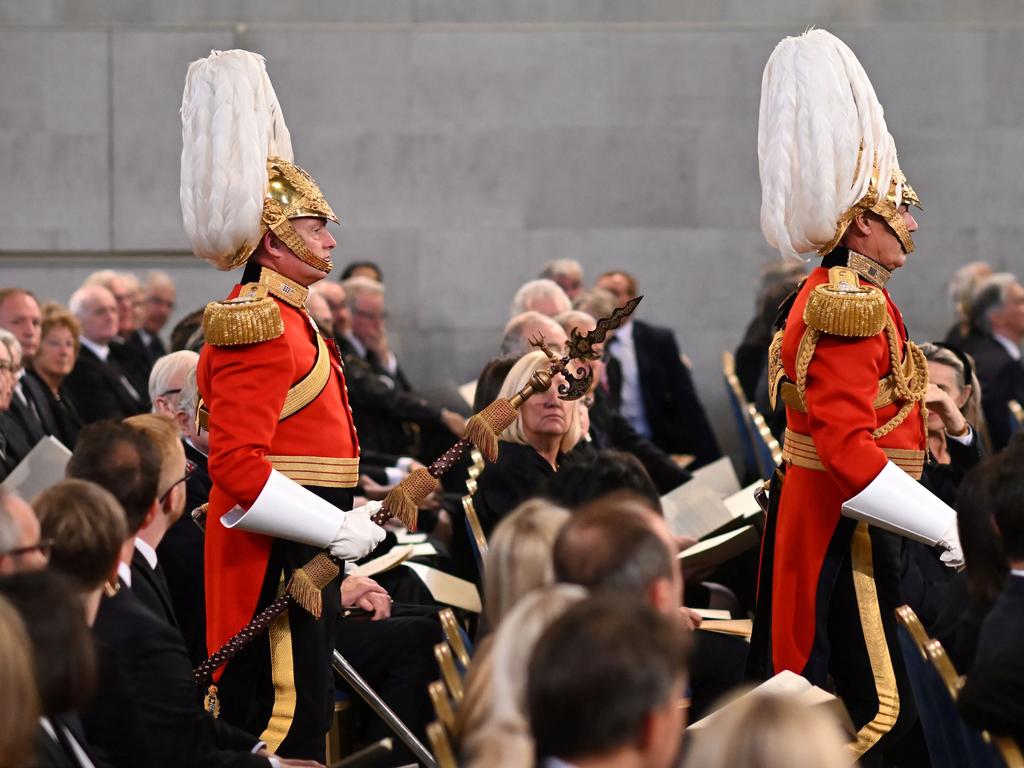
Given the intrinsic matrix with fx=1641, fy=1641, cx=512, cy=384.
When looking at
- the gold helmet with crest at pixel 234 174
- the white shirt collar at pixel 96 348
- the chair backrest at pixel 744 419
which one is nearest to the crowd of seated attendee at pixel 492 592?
the chair backrest at pixel 744 419

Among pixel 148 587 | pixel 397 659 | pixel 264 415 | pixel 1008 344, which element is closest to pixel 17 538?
pixel 148 587

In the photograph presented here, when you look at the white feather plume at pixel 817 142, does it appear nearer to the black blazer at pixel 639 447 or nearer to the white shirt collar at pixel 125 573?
the white shirt collar at pixel 125 573

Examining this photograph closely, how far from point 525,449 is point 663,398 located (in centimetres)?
347

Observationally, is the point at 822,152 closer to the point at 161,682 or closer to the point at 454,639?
the point at 454,639

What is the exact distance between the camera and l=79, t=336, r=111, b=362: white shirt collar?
804 centimetres

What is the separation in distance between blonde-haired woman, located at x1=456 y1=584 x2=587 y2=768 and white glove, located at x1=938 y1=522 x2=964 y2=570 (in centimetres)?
151

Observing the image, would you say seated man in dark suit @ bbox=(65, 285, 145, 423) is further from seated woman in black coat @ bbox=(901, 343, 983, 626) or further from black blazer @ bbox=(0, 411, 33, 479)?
seated woman in black coat @ bbox=(901, 343, 983, 626)

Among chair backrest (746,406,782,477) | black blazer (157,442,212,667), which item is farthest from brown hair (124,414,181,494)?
chair backrest (746,406,782,477)

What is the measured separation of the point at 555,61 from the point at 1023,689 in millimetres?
7184

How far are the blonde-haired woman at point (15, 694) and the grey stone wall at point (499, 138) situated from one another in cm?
751

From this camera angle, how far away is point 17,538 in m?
2.66

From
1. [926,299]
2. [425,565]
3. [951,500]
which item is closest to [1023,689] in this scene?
[951,500]

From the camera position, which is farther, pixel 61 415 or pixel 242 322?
pixel 61 415

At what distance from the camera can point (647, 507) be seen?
279cm
